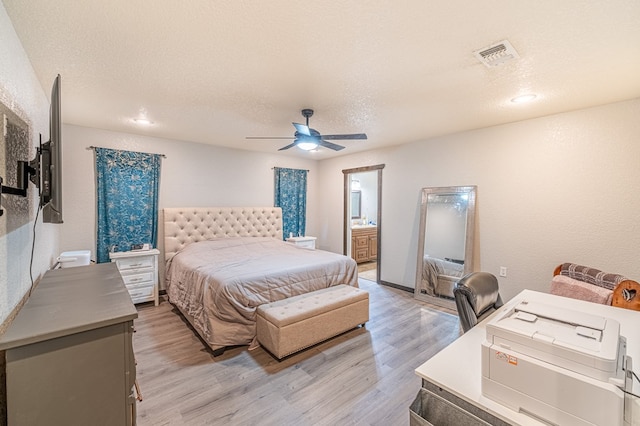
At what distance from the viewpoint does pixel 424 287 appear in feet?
13.7

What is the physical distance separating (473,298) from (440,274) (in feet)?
8.83

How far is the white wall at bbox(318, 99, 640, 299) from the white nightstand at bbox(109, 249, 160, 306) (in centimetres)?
390

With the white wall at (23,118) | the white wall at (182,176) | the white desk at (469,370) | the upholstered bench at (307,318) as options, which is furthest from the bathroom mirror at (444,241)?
the white wall at (23,118)

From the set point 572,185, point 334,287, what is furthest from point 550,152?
point 334,287

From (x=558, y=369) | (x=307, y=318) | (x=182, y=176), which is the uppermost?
(x=182, y=176)

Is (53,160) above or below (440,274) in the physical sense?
above

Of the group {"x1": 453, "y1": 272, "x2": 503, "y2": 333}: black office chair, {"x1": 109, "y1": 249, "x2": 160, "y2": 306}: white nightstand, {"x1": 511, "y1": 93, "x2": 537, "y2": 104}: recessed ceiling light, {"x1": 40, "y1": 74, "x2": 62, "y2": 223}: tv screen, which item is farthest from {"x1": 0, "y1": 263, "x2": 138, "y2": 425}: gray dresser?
{"x1": 511, "y1": 93, "x2": 537, "y2": 104}: recessed ceiling light

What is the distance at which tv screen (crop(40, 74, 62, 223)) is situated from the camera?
138 cm

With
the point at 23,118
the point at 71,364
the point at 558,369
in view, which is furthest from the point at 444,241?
the point at 23,118

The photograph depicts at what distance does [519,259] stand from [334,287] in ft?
7.68

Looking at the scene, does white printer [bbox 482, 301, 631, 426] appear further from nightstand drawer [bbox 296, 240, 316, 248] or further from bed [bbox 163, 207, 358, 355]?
nightstand drawer [bbox 296, 240, 316, 248]

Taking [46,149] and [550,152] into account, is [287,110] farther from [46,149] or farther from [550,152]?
[550,152]

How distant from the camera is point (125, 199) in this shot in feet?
12.6

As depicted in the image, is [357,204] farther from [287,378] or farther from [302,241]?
[287,378]
